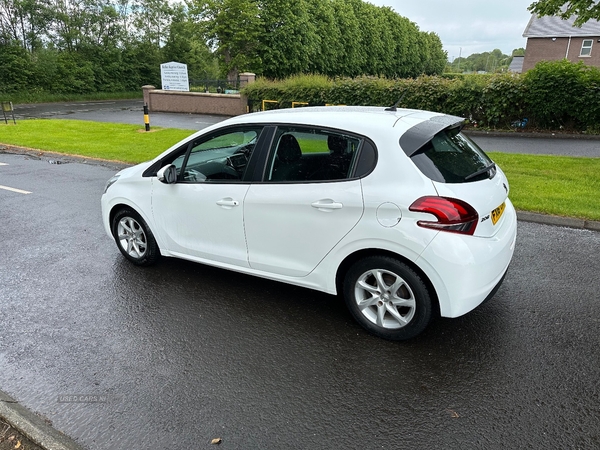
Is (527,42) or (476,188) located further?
(527,42)

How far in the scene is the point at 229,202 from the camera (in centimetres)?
392

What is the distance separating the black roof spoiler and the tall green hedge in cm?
1276

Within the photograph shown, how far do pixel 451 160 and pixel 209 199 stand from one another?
2071mm

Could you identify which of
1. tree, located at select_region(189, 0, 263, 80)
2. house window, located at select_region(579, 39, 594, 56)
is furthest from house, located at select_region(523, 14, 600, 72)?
tree, located at select_region(189, 0, 263, 80)

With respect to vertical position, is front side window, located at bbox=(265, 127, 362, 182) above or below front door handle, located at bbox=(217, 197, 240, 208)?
above

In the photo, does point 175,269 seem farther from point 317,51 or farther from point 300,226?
point 317,51

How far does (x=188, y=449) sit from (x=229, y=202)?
2023mm

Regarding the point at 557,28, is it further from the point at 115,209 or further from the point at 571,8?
the point at 115,209

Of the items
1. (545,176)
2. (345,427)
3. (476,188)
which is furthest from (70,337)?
(545,176)

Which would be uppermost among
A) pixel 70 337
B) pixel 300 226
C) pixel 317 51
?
pixel 317 51

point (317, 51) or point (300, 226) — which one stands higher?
point (317, 51)

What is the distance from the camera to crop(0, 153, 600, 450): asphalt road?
2602 millimetres

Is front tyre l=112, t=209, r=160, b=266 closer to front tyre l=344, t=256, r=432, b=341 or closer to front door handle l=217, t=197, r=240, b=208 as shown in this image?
front door handle l=217, t=197, r=240, b=208

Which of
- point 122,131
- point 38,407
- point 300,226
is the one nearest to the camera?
point 38,407
